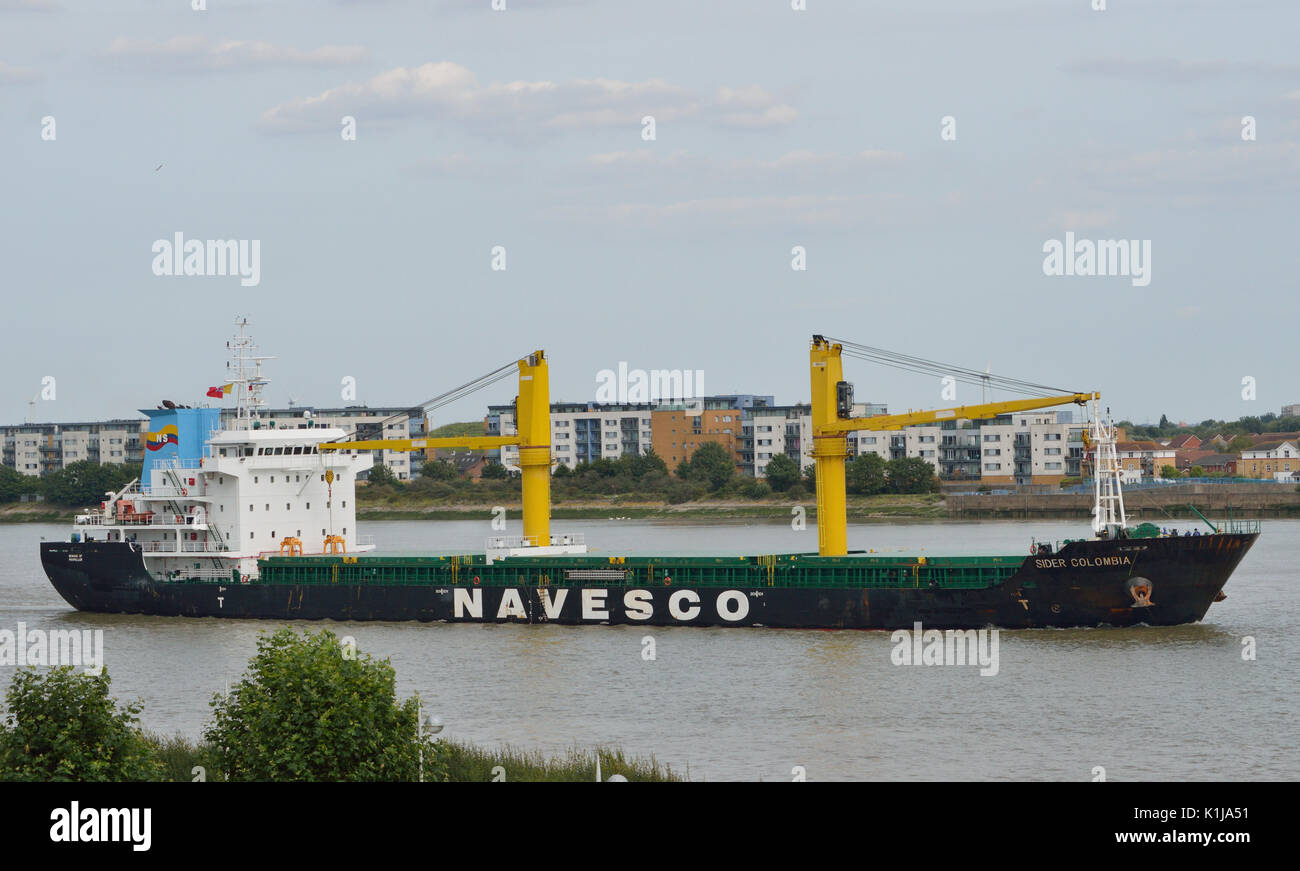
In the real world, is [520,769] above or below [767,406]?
below

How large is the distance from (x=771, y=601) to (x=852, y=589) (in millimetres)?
2055

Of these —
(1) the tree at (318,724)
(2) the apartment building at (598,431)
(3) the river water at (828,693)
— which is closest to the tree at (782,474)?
(2) the apartment building at (598,431)

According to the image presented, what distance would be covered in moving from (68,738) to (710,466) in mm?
85145

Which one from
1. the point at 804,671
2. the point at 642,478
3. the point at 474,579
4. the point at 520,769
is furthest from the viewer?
the point at 642,478

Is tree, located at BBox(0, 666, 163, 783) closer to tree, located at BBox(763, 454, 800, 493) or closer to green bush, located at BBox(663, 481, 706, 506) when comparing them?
green bush, located at BBox(663, 481, 706, 506)

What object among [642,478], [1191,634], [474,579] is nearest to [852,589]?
[1191,634]

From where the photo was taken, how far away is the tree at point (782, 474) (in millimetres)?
92750

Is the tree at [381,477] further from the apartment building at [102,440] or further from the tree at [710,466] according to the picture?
the tree at [710,466]

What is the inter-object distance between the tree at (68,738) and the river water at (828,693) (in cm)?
842

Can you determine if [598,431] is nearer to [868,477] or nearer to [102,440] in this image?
[868,477]

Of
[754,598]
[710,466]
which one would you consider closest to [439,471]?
[710,466]

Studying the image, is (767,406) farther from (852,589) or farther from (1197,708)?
(1197,708)

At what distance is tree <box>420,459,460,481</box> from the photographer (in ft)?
352
